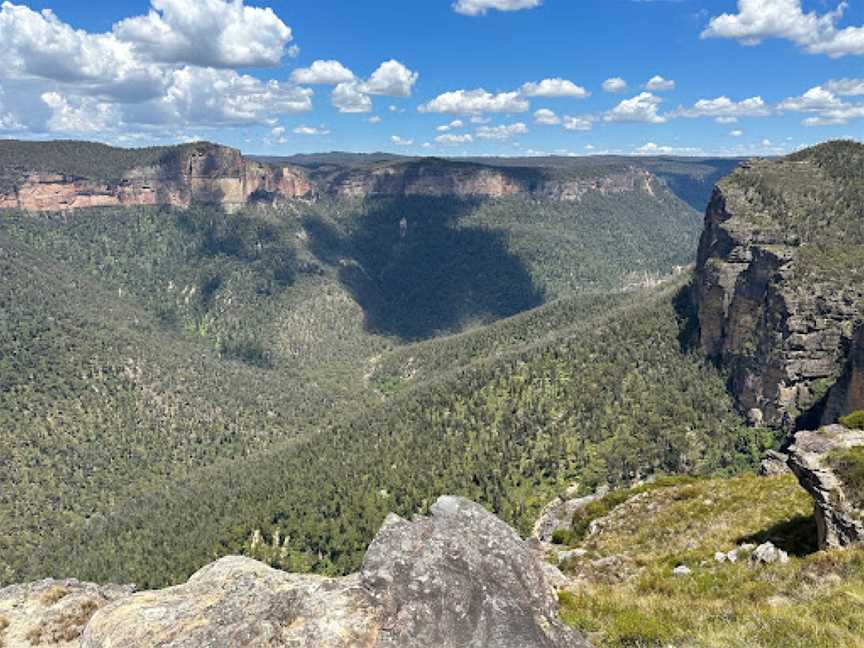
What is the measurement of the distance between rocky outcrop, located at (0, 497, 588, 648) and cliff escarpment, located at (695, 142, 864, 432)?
115 meters

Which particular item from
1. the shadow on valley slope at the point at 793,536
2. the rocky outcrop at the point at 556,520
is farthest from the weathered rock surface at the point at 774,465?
the shadow on valley slope at the point at 793,536

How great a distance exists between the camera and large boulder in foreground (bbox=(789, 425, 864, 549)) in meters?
26.0

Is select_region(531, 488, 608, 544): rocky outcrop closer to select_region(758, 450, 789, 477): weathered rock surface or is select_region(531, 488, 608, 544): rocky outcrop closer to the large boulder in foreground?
select_region(758, 450, 789, 477): weathered rock surface

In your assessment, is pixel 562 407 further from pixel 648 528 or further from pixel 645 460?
pixel 648 528

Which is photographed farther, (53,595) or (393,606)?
(53,595)

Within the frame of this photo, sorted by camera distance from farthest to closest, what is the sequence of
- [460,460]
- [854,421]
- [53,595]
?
[460,460] < [854,421] < [53,595]

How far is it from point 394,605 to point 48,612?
23.4 m

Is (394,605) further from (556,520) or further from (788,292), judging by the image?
(788,292)

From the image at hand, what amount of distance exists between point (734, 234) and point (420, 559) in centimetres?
17032

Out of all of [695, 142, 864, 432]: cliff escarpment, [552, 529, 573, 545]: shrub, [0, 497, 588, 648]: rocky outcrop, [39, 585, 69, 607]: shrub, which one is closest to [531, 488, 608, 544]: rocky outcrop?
[552, 529, 573, 545]: shrub

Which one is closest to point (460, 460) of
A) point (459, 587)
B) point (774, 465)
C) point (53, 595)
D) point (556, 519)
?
point (556, 519)

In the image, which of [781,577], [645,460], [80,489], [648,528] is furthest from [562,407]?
[80,489]

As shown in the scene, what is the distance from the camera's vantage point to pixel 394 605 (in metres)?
18.0

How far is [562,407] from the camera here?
510 feet
